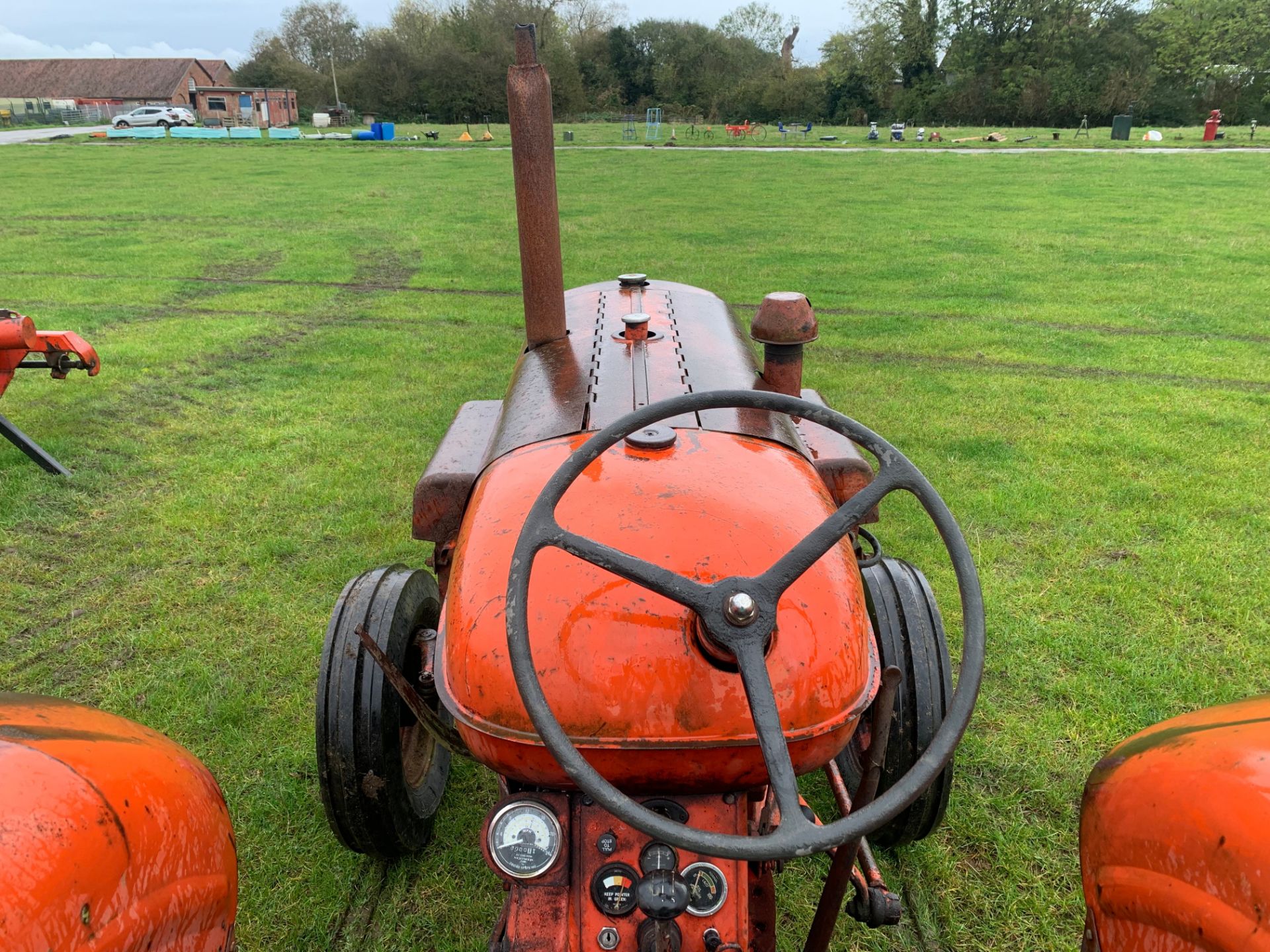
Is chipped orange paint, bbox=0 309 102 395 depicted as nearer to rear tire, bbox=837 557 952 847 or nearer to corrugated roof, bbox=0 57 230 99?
rear tire, bbox=837 557 952 847

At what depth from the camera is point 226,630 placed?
3248 millimetres

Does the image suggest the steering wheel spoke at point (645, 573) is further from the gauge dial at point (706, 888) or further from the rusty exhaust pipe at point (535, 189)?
the rusty exhaust pipe at point (535, 189)

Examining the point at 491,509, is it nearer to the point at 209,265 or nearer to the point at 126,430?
the point at 126,430

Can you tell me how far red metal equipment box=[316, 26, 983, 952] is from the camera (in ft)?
4.19

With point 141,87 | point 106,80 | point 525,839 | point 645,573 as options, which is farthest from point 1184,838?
point 106,80

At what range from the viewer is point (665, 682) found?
137cm

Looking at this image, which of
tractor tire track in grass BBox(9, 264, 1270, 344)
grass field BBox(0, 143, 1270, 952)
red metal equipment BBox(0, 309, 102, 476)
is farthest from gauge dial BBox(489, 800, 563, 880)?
tractor tire track in grass BBox(9, 264, 1270, 344)

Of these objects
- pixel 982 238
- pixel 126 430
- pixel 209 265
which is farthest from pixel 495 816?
pixel 982 238

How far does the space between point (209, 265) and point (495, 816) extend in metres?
9.79

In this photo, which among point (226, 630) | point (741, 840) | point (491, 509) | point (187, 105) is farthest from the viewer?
point (187, 105)

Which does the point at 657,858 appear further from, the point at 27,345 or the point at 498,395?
the point at 498,395

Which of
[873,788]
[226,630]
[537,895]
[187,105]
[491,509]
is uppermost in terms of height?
[187,105]

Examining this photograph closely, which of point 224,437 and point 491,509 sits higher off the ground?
point 491,509

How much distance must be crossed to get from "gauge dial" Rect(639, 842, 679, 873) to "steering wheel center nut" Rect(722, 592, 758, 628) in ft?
1.43
